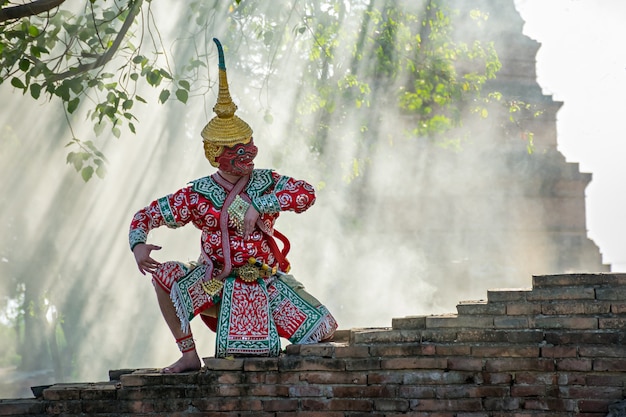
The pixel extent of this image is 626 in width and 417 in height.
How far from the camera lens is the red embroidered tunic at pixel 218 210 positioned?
17.9ft

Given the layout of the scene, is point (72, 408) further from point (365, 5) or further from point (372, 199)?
point (372, 199)

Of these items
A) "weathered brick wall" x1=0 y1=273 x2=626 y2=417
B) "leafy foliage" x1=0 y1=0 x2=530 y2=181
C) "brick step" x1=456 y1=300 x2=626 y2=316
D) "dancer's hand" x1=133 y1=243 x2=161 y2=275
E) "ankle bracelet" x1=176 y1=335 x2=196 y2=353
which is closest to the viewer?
"weathered brick wall" x1=0 y1=273 x2=626 y2=417

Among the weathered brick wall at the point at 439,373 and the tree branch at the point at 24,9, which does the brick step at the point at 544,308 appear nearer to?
the weathered brick wall at the point at 439,373

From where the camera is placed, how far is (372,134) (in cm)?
1503

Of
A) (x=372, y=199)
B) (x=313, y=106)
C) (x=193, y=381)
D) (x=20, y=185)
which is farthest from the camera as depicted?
(x=372, y=199)

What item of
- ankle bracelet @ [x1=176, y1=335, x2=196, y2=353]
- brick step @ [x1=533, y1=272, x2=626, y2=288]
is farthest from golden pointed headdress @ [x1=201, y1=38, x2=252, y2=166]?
brick step @ [x1=533, y1=272, x2=626, y2=288]

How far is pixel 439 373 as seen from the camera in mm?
5031

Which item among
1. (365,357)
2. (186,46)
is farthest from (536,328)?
(186,46)

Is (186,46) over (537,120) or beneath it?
beneath

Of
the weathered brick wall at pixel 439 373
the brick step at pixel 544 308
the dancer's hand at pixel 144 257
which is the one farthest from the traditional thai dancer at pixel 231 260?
the brick step at pixel 544 308

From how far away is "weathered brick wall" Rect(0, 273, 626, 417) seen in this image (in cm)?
489

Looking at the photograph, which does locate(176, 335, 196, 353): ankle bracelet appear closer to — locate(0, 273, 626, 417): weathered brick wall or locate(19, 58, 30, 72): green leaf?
locate(0, 273, 626, 417): weathered brick wall

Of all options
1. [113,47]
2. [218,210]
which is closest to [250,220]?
[218,210]

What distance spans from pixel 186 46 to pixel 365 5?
2246 millimetres
